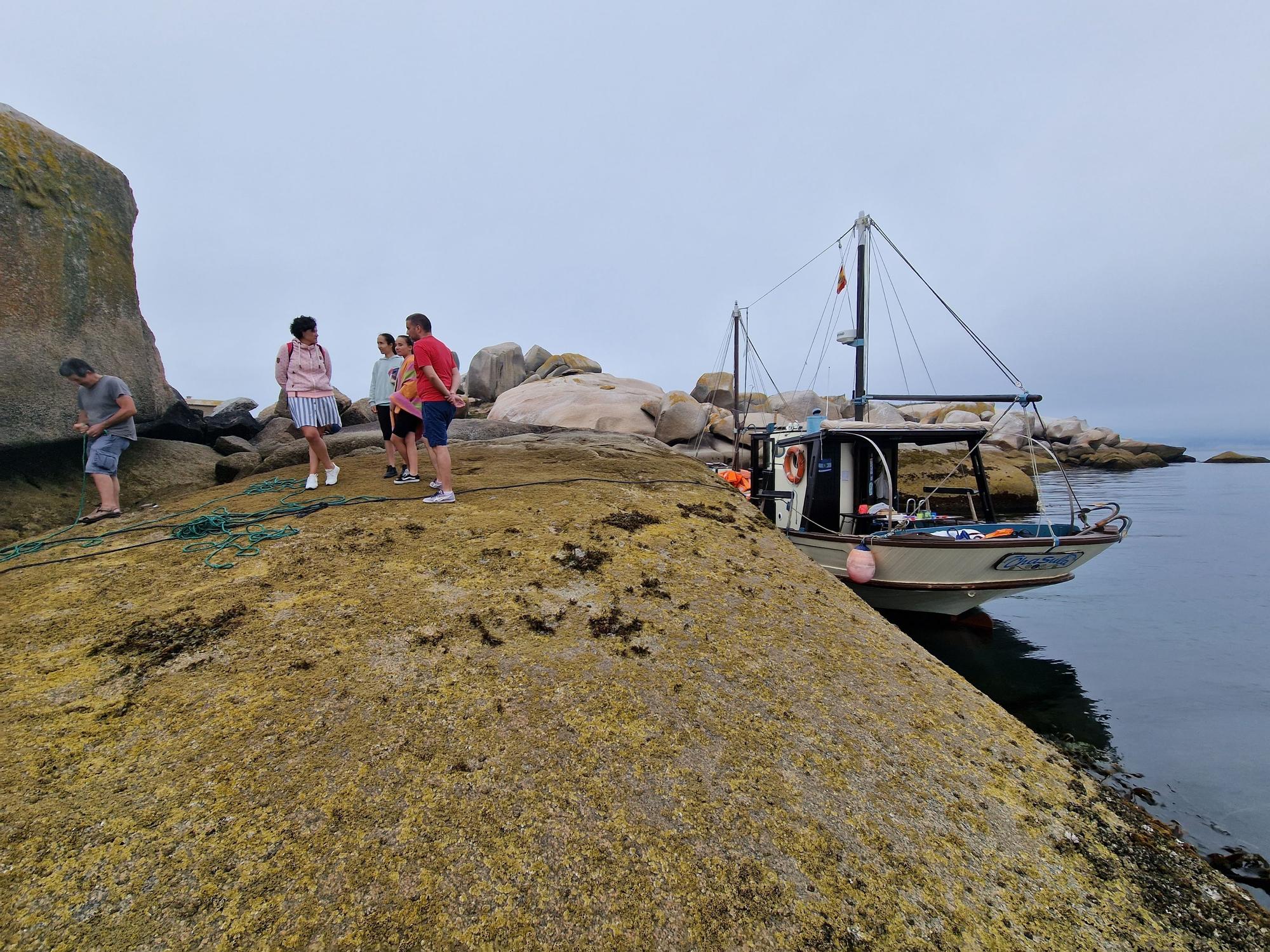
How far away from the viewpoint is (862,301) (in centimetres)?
A: 1279

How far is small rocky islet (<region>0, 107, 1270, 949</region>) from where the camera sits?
5.85ft

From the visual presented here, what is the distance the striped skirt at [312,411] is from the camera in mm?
5207

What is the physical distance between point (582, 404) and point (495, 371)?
557 inches

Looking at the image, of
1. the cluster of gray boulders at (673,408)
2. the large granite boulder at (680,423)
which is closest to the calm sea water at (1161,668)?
the cluster of gray boulders at (673,408)

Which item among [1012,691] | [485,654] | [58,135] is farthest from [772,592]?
[58,135]

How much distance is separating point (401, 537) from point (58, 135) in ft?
31.3

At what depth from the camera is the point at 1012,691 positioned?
7.28 meters

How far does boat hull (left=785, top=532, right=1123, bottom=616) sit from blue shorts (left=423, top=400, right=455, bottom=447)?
479 cm

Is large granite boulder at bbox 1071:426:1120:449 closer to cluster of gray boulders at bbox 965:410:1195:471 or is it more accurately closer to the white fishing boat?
cluster of gray boulders at bbox 965:410:1195:471

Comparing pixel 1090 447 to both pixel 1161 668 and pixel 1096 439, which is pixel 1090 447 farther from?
pixel 1161 668

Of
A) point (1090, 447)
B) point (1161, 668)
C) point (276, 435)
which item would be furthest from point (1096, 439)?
point (276, 435)

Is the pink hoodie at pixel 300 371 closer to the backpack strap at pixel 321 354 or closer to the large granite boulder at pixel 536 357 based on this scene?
the backpack strap at pixel 321 354

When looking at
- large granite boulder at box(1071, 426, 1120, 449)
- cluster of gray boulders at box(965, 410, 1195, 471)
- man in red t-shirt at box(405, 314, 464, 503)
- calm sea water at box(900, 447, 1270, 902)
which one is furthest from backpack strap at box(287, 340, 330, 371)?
large granite boulder at box(1071, 426, 1120, 449)

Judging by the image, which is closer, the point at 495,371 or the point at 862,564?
the point at 862,564
